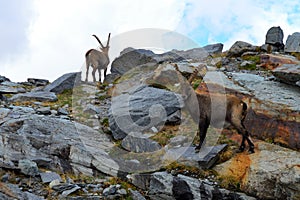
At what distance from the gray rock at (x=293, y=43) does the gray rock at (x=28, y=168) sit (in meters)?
15.5

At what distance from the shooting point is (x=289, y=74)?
471 inches

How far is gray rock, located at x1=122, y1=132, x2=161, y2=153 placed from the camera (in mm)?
10719

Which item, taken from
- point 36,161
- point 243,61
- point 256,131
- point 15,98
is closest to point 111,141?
point 36,161

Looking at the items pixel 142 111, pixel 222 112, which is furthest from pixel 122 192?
pixel 142 111

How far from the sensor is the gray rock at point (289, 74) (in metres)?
11.8

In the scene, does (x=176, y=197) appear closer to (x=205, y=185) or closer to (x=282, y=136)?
(x=205, y=185)

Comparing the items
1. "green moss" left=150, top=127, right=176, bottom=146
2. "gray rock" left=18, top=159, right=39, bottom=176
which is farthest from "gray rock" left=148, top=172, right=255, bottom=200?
"gray rock" left=18, top=159, right=39, bottom=176

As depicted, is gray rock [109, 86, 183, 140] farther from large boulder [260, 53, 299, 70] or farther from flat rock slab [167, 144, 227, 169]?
large boulder [260, 53, 299, 70]

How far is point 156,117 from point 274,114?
406cm

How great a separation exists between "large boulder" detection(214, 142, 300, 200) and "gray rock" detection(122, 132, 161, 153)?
227 cm

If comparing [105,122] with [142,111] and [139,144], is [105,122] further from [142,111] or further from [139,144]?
[139,144]

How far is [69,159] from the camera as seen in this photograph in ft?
32.1

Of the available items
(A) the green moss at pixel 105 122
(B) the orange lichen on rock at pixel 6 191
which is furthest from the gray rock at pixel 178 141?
(B) the orange lichen on rock at pixel 6 191

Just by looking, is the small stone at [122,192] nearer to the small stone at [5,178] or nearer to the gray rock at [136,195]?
the gray rock at [136,195]
